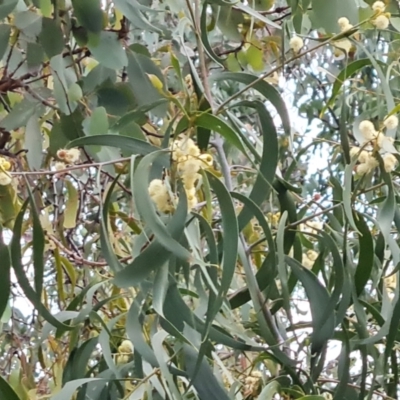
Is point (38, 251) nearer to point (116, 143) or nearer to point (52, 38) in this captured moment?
point (116, 143)

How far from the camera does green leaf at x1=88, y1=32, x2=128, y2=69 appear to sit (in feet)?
2.53

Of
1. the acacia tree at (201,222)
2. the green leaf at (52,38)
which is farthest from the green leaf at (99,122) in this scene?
the green leaf at (52,38)

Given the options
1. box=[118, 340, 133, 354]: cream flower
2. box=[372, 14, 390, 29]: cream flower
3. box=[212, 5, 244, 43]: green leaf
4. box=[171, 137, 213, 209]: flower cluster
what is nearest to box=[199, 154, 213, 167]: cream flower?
box=[171, 137, 213, 209]: flower cluster

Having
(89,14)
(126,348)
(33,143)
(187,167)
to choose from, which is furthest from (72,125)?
(187,167)

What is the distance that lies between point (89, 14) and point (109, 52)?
65mm

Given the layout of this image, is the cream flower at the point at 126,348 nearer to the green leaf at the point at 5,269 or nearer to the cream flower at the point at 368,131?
the green leaf at the point at 5,269

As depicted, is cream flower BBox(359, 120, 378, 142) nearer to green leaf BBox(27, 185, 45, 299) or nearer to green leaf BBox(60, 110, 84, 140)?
green leaf BBox(27, 185, 45, 299)

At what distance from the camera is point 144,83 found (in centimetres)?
81

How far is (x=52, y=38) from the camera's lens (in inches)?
30.3

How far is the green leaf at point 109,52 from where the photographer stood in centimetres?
77

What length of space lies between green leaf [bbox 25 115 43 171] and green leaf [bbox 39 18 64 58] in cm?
12

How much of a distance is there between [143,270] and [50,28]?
377 mm

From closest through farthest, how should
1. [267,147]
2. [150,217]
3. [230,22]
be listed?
[150,217]
[267,147]
[230,22]

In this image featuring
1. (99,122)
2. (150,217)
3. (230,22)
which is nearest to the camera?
(150,217)
